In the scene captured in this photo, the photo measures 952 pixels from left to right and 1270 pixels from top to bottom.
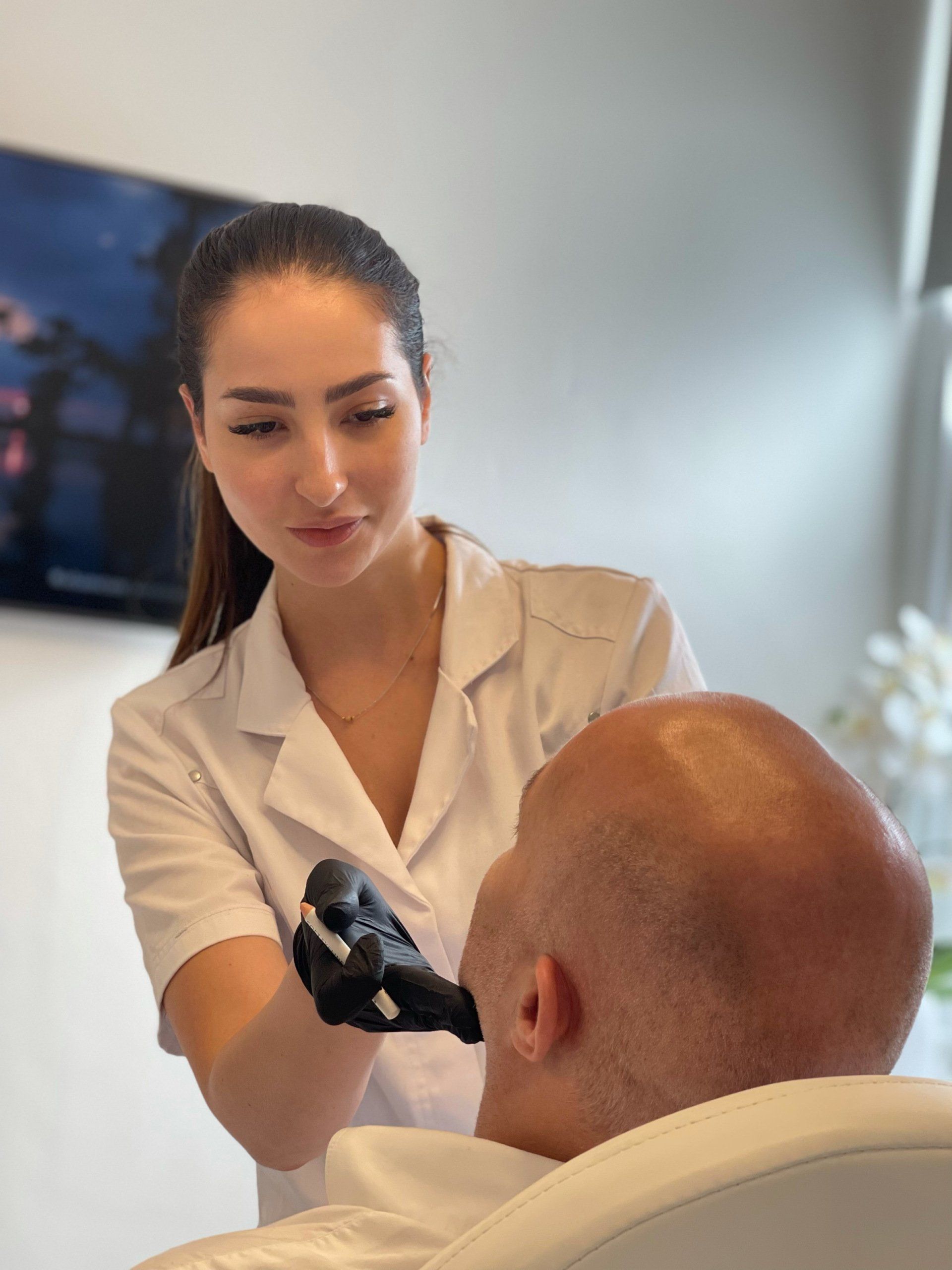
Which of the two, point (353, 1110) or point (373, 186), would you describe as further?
point (373, 186)

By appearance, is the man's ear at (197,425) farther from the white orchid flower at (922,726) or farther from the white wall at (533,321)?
the white orchid flower at (922,726)

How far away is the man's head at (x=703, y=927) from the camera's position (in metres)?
0.70

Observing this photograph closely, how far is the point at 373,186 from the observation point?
2441 millimetres

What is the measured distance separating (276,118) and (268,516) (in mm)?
1360

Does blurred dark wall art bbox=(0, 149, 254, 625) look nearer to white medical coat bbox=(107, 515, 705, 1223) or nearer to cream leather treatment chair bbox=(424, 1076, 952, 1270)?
white medical coat bbox=(107, 515, 705, 1223)

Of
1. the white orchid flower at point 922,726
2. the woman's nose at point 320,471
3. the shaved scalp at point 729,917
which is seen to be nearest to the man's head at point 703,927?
the shaved scalp at point 729,917

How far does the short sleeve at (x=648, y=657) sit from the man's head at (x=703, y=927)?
539 millimetres

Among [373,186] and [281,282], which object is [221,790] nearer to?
[281,282]

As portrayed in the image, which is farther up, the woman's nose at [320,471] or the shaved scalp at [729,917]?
the woman's nose at [320,471]

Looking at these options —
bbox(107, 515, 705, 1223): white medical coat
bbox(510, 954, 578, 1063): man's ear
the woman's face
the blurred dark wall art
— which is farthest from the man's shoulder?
the blurred dark wall art

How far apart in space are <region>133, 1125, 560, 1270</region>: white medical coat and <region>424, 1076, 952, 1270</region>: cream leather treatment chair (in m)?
0.14

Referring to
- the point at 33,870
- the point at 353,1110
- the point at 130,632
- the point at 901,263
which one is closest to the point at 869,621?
the point at 901,263

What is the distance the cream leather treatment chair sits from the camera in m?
0.58

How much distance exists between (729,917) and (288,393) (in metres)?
0.74
